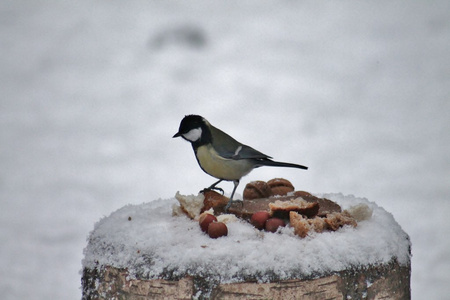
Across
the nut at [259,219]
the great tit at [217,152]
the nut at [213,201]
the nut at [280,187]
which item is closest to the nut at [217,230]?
the nut at [259,219]

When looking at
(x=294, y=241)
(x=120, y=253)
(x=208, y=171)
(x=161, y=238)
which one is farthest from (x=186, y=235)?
(x=208, y=171)

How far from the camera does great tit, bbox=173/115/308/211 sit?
88.6 inches

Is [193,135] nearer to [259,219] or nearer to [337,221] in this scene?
[259,219]

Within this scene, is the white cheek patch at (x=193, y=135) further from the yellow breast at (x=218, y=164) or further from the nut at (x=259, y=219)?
the nut at (x=259, y=219)

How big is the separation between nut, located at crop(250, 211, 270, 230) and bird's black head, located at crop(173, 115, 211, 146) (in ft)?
1.42

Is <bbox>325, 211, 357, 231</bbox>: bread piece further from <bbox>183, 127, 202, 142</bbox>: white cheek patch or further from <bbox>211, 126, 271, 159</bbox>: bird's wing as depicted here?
<bbox>183, 127, 202, 142</bbox>: white cheek patch

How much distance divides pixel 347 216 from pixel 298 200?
0.15 m

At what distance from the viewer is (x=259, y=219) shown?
1.90m

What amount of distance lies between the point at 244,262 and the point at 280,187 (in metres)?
0.66

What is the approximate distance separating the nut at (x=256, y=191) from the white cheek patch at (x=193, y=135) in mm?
242

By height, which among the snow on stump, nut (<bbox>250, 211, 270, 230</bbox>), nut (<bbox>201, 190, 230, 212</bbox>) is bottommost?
the snow on stump

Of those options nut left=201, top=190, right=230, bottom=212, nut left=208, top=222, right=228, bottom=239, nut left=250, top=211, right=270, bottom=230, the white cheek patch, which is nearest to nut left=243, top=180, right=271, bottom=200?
nut left=201, top=190, right=230, bottom=212

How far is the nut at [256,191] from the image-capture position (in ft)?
7.48

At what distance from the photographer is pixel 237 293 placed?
1.70 metres
